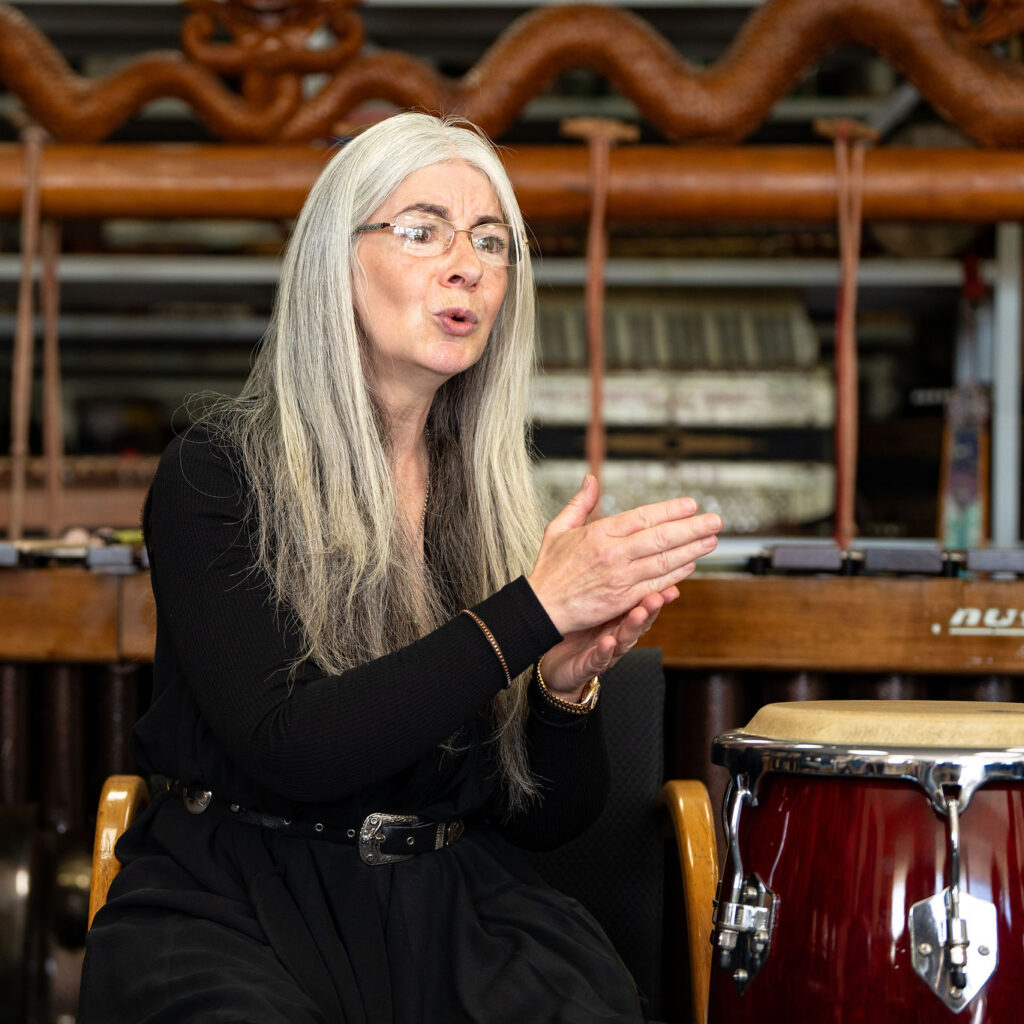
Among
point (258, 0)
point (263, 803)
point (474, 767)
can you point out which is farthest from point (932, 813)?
point (258, 0)

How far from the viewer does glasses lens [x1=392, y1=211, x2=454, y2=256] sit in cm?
142

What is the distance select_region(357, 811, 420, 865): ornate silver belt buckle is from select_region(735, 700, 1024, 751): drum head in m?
0.37

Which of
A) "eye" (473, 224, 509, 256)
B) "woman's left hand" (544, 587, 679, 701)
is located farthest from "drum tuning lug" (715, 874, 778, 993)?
"eye" (473, 224, 509, 256)

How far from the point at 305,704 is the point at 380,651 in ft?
0.66

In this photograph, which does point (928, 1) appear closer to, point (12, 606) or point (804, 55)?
point (804, 55)

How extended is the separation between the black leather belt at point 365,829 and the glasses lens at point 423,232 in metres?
0.59

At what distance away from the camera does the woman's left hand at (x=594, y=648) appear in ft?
4.17

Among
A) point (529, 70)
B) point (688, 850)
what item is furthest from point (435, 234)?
point (529, 70)

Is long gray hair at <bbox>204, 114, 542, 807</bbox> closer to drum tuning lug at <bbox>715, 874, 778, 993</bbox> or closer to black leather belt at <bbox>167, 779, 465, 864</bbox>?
black leather belt at <bbox>167, 779, 465, 864</bbox>

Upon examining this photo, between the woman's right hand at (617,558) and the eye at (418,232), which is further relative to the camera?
the eye at (418,232)

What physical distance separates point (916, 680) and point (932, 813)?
0.94 m

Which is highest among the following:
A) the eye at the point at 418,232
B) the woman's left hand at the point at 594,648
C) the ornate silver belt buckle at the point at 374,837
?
the eye at the point at 418,232

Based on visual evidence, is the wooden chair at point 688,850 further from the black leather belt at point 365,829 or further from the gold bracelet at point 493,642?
the gold bracelet at point 493,642

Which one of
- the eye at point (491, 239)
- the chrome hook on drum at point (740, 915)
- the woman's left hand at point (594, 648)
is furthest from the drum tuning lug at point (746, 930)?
the eye at point (491, 239)
